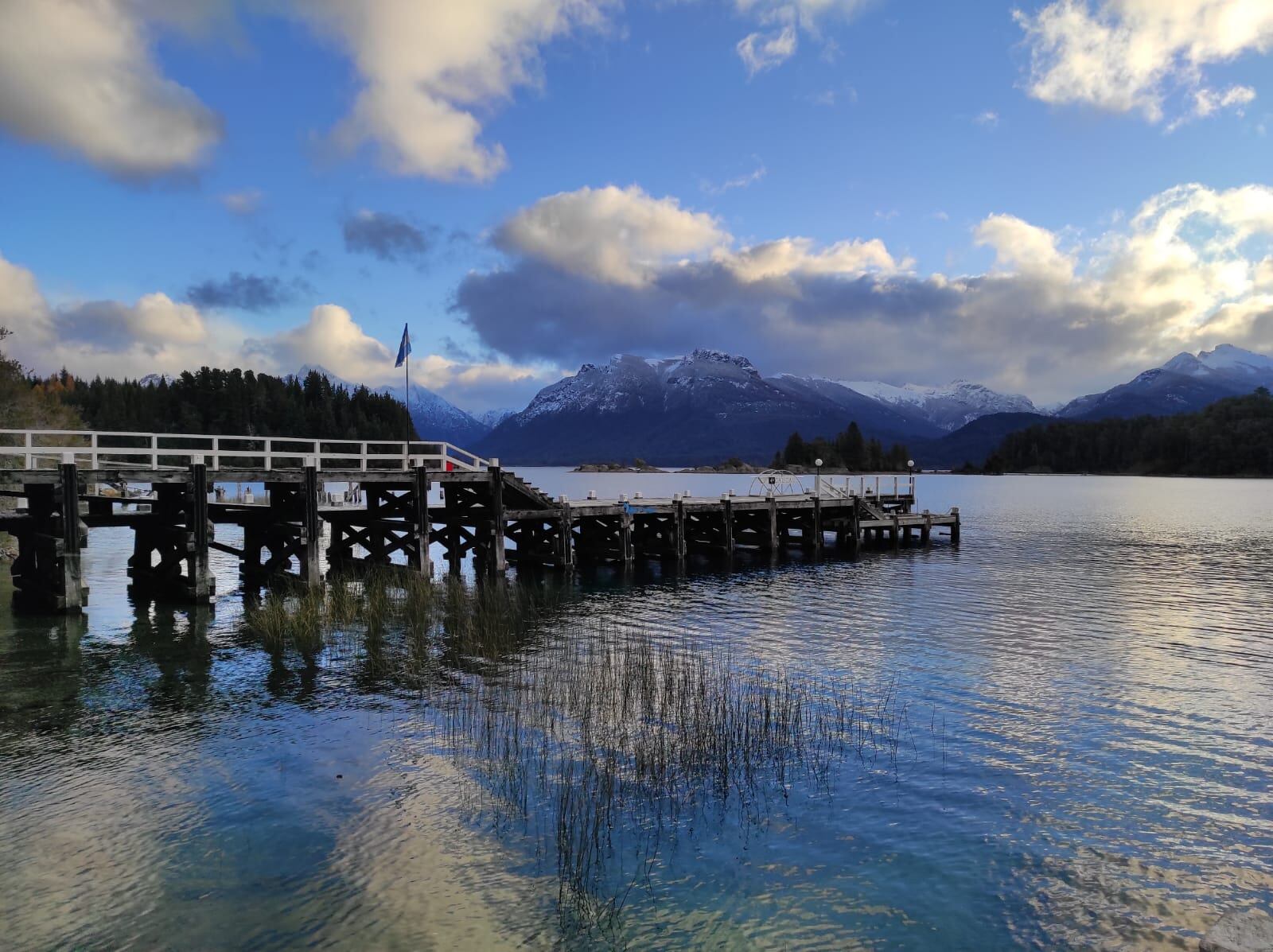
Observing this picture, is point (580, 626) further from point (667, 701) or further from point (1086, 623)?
point (1086, 623)

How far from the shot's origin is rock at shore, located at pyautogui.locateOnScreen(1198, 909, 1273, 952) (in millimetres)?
8141

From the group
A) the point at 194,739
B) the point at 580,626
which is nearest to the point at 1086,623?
the point at 580,626

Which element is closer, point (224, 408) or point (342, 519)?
point (342, 519)

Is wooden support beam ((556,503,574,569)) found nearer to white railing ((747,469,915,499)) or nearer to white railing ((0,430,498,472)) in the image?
white railing ((0,430,498,472))

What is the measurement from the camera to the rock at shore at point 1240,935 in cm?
814

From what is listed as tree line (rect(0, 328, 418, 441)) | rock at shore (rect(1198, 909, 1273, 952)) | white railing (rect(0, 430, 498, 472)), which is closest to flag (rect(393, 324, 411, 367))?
white railing (rect(0, 430, 498, 472))

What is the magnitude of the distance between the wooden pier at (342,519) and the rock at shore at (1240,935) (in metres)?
23.2

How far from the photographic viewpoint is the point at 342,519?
36031mm

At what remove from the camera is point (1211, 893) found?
30.9 feet

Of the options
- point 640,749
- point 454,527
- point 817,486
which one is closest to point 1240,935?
point 640,749

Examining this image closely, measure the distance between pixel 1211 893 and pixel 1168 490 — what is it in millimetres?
159738

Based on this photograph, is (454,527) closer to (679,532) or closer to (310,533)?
(310,533)

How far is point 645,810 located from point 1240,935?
22.4 ft

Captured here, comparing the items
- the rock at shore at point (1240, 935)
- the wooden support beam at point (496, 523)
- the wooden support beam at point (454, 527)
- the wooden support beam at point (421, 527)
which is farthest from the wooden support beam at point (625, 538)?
the rock at shore at point (1240, 935)
